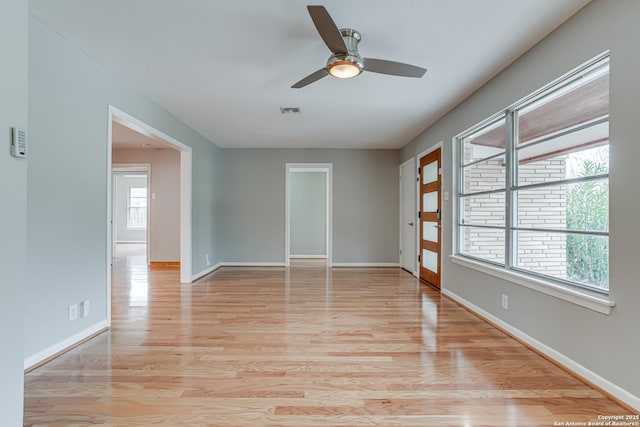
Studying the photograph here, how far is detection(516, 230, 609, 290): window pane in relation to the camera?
1.91 metres

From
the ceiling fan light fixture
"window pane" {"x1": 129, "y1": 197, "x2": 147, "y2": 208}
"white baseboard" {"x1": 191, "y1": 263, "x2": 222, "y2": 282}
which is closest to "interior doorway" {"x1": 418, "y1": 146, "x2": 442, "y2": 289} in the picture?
the ceiling fan light fixture

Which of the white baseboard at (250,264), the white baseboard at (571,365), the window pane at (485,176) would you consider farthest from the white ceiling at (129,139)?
the white baseboard at (571,365)

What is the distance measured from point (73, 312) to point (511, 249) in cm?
374

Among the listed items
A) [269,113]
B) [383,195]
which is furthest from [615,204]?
[383,195]

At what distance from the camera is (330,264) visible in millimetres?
6086

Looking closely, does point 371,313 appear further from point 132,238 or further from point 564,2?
point 132,238

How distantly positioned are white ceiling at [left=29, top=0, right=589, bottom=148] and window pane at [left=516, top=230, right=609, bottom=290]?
149 cm

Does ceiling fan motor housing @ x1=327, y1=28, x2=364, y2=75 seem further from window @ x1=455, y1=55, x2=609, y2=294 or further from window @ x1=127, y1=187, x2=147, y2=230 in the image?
window @ x1=127, y1=187, x2=147, y2=230

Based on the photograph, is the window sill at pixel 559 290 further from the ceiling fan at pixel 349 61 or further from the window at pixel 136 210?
the window at pixel 136 210

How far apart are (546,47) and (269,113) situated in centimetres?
291

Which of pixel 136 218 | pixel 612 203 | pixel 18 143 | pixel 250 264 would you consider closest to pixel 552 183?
pixel 612 203

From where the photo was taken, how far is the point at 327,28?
71.6 inches

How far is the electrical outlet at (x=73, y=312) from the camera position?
237 centimetres

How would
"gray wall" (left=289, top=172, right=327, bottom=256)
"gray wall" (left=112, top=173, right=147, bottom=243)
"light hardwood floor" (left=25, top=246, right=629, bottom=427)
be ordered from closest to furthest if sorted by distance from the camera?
"light hardwood floor" (left=25, top=246, right=629, bottom=427) → "gray wall" (left=289, top=172, right=327, bottom=256) → "gray wall" (left=112, top=173, right=147, bottom=243)
